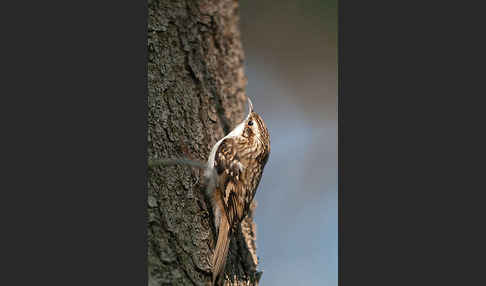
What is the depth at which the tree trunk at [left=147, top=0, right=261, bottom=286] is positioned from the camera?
2.09 metres

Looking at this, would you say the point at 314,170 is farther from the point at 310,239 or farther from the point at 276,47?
the point at 276,47

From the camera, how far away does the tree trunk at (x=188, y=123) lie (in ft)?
6.85

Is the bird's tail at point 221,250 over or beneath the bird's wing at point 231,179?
beneath

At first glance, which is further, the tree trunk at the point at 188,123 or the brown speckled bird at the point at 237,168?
the brown speckled bird at the point at 237,168

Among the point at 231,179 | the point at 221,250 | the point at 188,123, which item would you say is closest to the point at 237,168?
the point at 231,179

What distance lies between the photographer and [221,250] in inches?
87.1

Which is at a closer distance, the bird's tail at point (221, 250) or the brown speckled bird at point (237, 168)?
the bird's tail at point (221, 250)

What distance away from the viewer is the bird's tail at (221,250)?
7.14 ft

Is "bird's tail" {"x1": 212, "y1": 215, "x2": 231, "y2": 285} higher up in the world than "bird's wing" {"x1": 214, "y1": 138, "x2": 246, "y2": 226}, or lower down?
lower down

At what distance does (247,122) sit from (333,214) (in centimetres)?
72

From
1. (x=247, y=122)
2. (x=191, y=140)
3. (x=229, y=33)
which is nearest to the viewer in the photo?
(x=191, y=140)

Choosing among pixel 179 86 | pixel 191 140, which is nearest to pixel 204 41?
pixel 179 86

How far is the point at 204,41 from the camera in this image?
2.75 m

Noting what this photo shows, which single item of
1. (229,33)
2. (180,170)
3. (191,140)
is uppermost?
(229,33)
